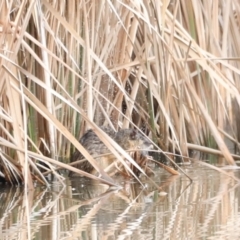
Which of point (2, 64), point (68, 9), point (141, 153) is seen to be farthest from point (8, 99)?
point (141, 153)

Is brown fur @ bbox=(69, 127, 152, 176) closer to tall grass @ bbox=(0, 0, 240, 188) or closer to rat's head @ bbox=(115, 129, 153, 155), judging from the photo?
rat's head @ bbox=(115, 129, 153, 155)

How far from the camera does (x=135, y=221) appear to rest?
3877 millimetres

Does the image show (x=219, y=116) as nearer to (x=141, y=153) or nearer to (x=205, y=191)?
(x=141, y=153)

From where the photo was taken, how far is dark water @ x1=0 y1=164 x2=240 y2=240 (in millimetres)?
3607

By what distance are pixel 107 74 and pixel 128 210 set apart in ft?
5.16

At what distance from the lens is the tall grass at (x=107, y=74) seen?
4.77 m

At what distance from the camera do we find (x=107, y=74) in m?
5.59

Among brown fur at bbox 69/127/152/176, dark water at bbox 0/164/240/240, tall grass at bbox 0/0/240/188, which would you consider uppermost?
tall grass at bbox 0/0/240/188

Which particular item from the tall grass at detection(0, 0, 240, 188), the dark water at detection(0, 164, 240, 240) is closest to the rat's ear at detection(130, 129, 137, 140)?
the tall grass at detection(0, 0, 240, 188)

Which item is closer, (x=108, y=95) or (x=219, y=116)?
(x=108, y=95)

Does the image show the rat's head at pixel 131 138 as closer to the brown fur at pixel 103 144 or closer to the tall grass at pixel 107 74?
the brown fur at pixel 103 144

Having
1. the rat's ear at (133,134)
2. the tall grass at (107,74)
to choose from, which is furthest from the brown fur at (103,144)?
the tall grass at (107,74)

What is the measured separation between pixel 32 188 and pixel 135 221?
117cm

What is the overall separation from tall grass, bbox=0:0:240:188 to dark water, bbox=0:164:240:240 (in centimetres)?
18
